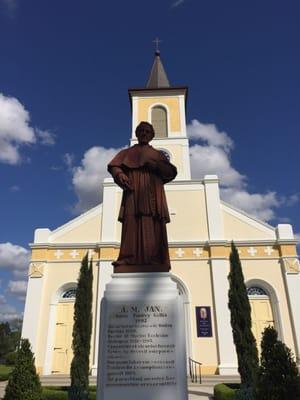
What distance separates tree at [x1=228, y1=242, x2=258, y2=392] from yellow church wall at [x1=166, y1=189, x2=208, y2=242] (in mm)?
4219

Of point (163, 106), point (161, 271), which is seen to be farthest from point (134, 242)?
point (163, 106)

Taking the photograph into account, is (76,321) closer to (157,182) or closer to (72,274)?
(72,274)

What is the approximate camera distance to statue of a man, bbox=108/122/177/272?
482 cm

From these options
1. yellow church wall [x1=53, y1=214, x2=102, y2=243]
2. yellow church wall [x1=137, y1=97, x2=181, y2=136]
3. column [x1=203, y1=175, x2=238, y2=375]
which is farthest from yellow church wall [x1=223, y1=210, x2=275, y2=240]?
yellow church wall [x1=137, y1=97, x2=181, y2=136]

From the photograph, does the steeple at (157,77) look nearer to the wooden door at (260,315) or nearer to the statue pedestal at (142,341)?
the wooden door at (260,315)

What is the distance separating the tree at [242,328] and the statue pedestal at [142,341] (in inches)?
273

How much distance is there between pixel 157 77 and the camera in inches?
954

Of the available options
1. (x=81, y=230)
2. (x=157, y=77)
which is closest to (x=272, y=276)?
(x=81, y=230)

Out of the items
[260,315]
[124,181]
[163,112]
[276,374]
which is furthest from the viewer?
[163,112]

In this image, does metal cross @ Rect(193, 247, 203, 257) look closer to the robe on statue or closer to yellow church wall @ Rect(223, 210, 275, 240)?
yellow church wall @ Rect(223, 210, 275, 240)

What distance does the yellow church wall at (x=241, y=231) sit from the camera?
16500 millimetres

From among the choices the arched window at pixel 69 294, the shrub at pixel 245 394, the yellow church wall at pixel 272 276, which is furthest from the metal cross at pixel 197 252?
the shrub at pixel 245 394

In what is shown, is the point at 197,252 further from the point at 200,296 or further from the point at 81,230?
the point at 81,230

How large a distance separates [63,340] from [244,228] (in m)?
9.97
